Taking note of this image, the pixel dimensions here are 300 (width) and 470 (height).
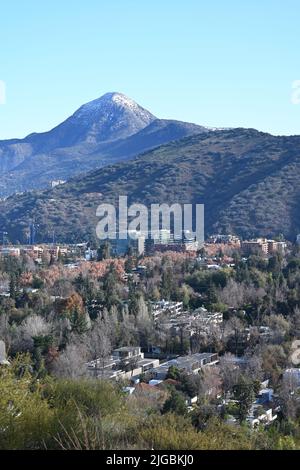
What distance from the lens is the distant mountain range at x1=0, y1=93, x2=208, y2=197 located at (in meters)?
106

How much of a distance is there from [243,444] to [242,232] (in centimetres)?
4112

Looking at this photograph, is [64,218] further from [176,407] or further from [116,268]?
[176,407]

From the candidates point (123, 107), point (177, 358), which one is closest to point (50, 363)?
point (177, 358)

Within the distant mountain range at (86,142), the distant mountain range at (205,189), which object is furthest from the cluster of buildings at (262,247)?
the distant mountain range at (86,142)

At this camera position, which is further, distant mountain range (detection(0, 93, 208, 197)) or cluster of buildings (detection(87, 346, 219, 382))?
distant mountain range (detection(0, 93, 208, 197))

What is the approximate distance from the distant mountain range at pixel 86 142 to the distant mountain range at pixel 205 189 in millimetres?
33853

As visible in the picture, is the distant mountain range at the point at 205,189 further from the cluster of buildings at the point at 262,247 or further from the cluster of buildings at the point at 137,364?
the cluster of buildings at the point at 137,364

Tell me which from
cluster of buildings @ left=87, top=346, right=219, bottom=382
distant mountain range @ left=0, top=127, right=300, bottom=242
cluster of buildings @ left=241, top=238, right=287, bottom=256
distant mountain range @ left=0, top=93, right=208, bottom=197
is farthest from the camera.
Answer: distant mountain range @ left=0, top=93, right=208, bottom=197

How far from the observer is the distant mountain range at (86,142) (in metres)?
106

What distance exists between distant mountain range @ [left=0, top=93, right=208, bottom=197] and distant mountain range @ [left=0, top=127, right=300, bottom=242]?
33.9 m

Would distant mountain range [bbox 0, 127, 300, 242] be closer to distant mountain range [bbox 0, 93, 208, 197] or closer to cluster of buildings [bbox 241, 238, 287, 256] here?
cluster of buildings [bbox 241, 238, 287, 256]

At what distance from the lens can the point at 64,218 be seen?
5681 cm

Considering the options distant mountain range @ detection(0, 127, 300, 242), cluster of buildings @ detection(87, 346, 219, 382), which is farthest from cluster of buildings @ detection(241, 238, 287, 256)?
cluster of buildings @ detection(87, 346, 219, 382)

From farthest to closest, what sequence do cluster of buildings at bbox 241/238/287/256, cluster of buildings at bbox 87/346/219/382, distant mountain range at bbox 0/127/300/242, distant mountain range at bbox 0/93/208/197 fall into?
distant mountain range at bbox 0/93/208/197, distant mountain range at bbox 0/127/300/242, cluster of buildings at bbox 241/238/287/256, cluster of buildings at bbox 87/346/219/382
